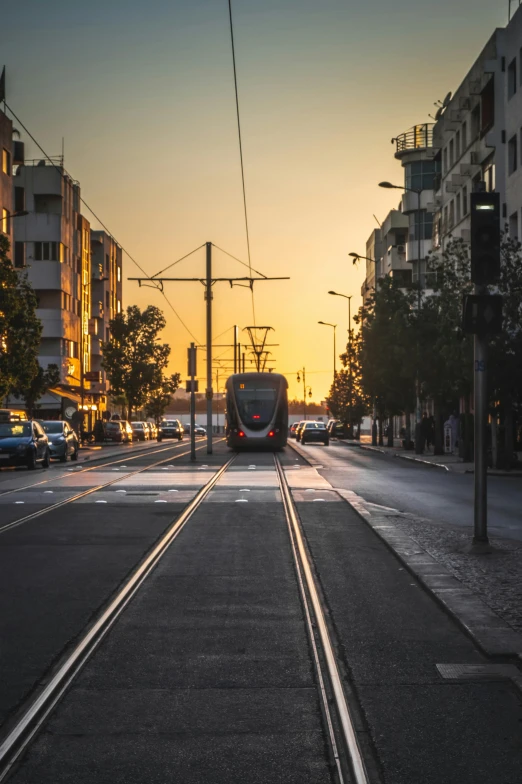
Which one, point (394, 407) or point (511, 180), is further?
point (394, 407)

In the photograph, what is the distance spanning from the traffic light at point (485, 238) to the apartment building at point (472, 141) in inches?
1061

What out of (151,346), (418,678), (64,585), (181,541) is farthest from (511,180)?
(151,346)

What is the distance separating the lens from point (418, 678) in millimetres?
6805

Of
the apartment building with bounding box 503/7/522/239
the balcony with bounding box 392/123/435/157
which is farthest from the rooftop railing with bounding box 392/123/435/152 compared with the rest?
the apartment building with bounding box 503/7/522/239

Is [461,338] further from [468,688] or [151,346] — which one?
[151,346]

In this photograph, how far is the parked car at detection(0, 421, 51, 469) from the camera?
3662cm

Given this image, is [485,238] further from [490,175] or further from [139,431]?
[139,431]

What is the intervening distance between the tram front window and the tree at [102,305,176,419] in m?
47.9

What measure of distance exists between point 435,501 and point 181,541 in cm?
807

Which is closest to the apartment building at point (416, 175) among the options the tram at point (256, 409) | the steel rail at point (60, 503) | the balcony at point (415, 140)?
the balcony at point (415, 140)

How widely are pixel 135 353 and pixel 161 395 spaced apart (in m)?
9.66

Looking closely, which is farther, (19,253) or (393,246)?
(393,246)

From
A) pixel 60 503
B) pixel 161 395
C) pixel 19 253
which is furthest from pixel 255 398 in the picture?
pixel 161 395

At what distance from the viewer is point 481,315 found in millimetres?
12562
